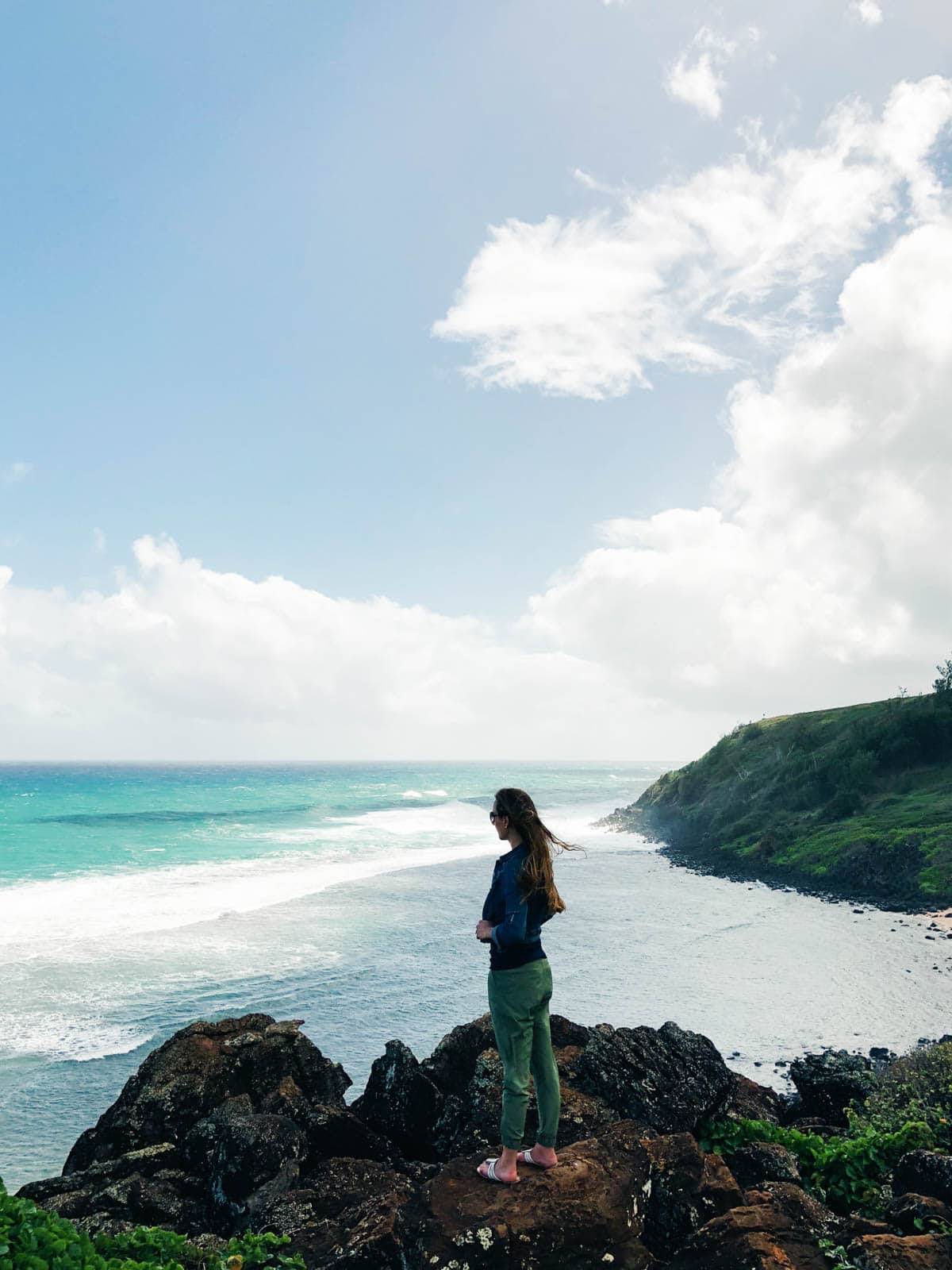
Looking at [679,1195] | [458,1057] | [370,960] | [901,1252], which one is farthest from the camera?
[370,960]

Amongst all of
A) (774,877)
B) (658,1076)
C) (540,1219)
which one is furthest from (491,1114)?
(774,877)

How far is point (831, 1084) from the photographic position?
1115 centimetres

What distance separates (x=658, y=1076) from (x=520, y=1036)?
4.16 m

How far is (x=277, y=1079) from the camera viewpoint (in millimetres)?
10383

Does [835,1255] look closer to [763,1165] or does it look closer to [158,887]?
[763,1165]

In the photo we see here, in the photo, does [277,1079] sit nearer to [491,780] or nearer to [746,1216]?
[746,1216]

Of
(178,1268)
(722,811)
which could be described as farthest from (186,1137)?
(722,811)

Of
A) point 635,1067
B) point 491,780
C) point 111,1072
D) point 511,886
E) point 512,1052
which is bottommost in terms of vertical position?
point 491,780

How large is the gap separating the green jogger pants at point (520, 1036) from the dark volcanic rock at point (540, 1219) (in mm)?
339

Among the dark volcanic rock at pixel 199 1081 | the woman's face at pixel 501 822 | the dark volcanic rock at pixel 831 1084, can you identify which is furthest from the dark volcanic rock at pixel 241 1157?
the dark volcanic rock at pixel 831 1084

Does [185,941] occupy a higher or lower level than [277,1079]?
lower

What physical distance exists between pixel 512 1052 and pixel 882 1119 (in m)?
6.07

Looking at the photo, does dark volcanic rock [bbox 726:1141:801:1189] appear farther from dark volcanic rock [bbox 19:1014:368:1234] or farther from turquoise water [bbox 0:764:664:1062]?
turquoise water [bbox 0:764:664:1062]

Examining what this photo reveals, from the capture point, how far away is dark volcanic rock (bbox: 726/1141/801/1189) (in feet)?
25.1
